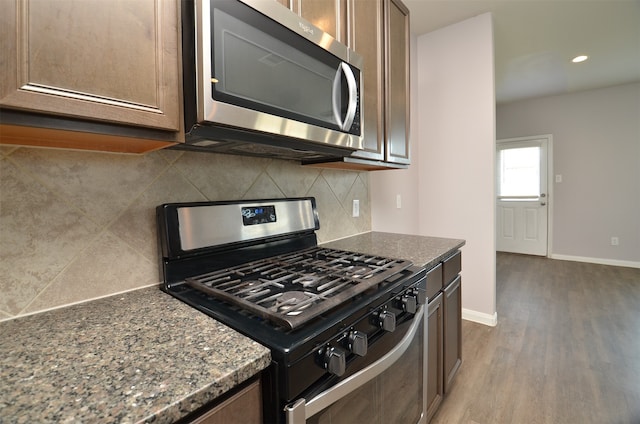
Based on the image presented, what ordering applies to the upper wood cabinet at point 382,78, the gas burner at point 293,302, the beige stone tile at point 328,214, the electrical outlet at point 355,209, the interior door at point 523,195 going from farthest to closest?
the interior door at point 523,195 < the electrical outlet at point 355,209 < the beige stone tile at point 328,214 < the upper wood cabinet at point 382,78 < the gas burner at point 293,302

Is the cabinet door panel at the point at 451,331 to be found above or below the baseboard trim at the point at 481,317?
above

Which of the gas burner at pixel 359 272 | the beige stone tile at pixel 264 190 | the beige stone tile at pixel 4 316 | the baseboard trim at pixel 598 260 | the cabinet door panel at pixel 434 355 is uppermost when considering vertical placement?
the beige stone tile at pixel 264 190

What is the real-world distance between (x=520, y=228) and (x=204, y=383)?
590 centimetres

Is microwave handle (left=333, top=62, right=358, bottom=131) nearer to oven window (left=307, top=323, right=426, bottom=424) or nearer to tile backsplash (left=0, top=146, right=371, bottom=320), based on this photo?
tile backsplash (left=0, top=146, right=371, bottom=320)

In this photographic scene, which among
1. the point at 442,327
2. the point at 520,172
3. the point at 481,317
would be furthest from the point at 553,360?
the point at 520,172

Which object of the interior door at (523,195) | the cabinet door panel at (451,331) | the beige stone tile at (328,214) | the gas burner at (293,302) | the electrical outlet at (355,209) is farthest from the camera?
the interior door at (523,195)

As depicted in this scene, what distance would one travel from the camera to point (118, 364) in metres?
0.55

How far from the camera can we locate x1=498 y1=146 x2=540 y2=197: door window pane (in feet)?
16.3

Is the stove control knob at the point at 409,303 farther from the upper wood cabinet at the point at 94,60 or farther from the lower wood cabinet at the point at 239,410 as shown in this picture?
the upper wood cabinet at the point at 94,60

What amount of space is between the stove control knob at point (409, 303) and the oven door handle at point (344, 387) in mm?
67

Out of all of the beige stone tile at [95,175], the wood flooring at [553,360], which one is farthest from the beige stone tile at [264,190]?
the wood flooring at [553,360]

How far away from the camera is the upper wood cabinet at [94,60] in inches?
21.0

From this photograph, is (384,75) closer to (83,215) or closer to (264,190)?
(264,190)

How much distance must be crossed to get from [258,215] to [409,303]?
683mm
